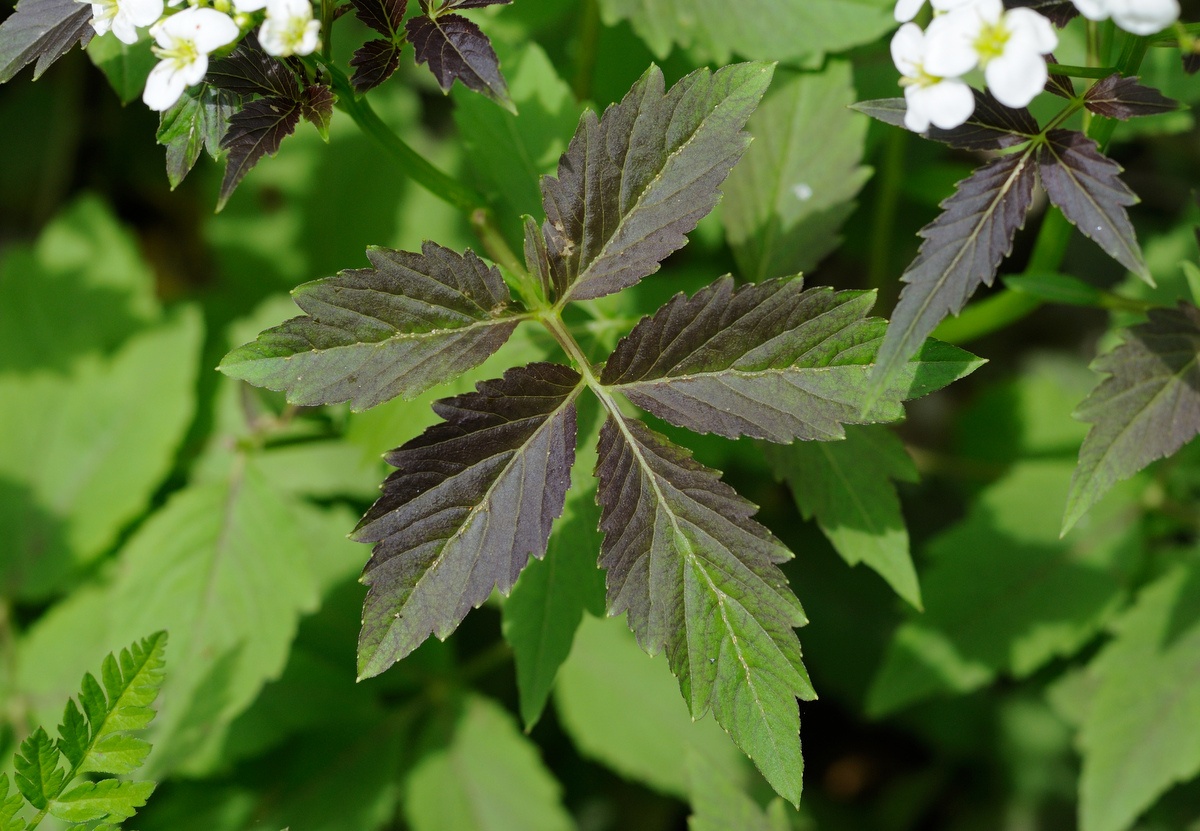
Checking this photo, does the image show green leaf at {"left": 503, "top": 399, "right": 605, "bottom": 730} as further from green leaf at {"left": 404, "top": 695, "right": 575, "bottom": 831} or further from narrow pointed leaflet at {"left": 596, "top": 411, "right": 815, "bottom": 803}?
green leaf at {"left": 404, "top": 695, "right": 575, "bottom": 831}

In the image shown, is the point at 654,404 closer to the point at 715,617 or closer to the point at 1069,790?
the point at 715,617

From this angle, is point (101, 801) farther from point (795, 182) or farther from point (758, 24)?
point (758, 24)

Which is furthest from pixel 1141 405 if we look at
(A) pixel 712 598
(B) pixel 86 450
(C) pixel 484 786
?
(B) pixel 86 450

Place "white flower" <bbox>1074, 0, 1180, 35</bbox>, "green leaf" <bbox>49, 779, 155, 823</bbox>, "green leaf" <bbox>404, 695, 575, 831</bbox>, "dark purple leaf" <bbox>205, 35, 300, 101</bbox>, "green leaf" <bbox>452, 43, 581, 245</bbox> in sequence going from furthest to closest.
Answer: "green leaf" <bbox>404, 695, 575, 831</bbox> → "green leaf" <bbox>452, 43, 581, 245</bbox> → "green leaf" <bbox>49, 779, 155, 823</bbox> → "dark purple leaf" <bbox>205, 35, 300, 101</bbox> → "white flower" <bbox>1074, 0, 1180, 35</bbox>

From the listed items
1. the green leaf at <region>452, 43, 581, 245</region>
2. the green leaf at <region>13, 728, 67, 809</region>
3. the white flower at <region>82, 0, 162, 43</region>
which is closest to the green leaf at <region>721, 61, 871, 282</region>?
the green leaf at <region>452, 43, 581, 245</region>

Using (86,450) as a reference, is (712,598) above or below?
below

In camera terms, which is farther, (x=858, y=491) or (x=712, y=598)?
(x=858, y=491)
